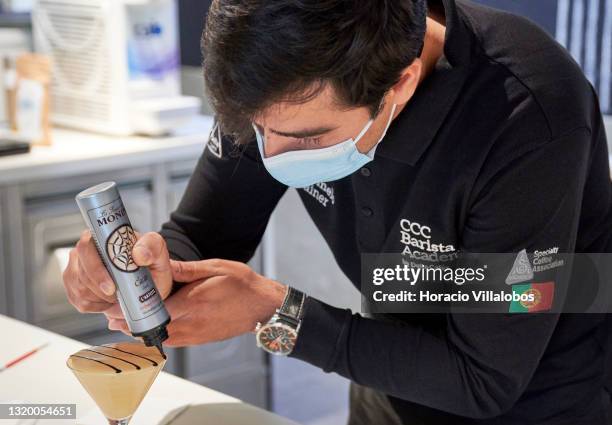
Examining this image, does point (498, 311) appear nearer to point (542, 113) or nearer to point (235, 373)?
point (542, 113)

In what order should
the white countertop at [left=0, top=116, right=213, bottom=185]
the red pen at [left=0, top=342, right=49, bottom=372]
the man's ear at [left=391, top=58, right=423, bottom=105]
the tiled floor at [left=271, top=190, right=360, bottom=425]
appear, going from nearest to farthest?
1. the man's ear at [left=391, top=58, right=423, bottom=105]
2. the red pen at [left=0, top=342, right=49, bottom=372]
3. the white countertop at [left=0, top=116, right=213, bottom=185]
4. the tiled floor at [left=271, top=190, right=360, bottom=425]

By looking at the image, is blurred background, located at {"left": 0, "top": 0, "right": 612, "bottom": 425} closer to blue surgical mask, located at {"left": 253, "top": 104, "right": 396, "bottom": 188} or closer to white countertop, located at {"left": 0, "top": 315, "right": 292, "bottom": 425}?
white countertop, located at {"left": 0, "top": 315, "right": 292, "bottom": 425}

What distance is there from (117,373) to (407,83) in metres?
0.49

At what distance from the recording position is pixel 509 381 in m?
1.23

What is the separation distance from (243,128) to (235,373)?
6.06ft

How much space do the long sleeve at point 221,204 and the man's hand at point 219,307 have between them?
212mm

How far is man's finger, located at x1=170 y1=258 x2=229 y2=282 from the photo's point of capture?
1.30 meters

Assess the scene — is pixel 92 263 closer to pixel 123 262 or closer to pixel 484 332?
pixel 123 262

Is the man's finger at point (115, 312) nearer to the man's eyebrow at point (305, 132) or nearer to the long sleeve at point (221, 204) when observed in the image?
the long sleeve at point (221, 204)

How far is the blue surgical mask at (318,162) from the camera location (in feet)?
3.98

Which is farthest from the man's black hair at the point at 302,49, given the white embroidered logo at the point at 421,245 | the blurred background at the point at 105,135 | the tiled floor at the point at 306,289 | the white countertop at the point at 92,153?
the tiled floor at the point at 306,289

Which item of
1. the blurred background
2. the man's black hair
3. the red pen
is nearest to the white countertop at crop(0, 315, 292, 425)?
the red pen

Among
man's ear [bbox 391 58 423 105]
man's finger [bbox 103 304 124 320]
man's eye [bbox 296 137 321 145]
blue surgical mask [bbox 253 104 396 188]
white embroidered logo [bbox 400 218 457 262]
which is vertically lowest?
man's finger [bbox 103 304 124 320]

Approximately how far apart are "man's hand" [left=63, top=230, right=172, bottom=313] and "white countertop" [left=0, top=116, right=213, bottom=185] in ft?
3.68
